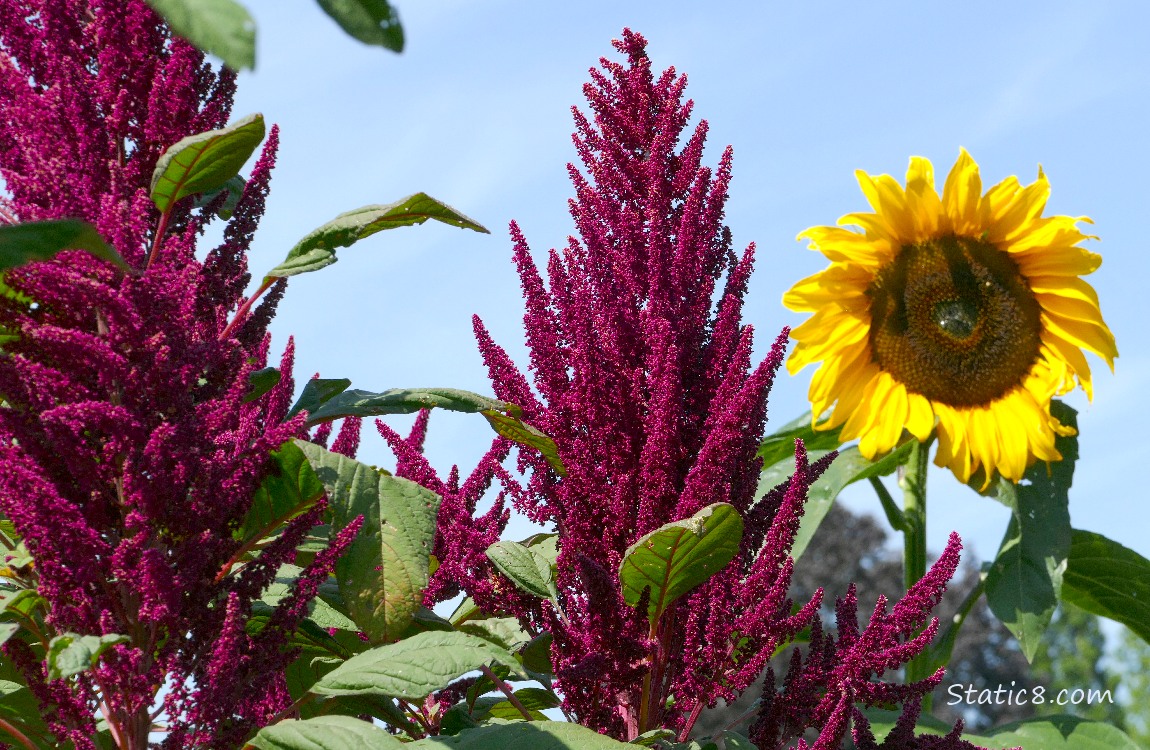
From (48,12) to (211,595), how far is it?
1.09 m

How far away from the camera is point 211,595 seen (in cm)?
189

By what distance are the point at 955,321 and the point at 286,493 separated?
184cm

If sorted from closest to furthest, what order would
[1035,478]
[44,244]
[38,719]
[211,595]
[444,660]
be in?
[44,244] → [444,660] → [211,595] → [38,719] → [1035,478]

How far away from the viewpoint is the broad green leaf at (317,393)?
228cm

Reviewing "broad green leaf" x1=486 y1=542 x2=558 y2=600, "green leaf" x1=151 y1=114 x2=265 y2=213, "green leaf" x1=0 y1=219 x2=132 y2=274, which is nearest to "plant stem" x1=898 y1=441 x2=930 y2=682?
"broad green leaf" x1=486 y1=542 x2=558 y2=600

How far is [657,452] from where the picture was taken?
81.2 inches

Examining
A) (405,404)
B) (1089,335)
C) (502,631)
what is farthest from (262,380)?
(1089,335)

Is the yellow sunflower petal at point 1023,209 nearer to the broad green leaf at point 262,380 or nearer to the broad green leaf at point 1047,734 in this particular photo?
the broad green leaf at point 1047,734

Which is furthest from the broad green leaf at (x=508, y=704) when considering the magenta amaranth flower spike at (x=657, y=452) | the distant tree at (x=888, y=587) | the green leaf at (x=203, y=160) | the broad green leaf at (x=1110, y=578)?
the distant tree at (x=888, y=587)

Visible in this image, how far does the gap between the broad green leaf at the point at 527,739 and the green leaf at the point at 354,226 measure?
0.78 meters

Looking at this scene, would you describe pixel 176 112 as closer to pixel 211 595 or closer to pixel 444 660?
pixel 211 595

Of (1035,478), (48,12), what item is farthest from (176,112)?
(1035,478)

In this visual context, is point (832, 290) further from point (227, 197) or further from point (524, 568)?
point (227, 197)

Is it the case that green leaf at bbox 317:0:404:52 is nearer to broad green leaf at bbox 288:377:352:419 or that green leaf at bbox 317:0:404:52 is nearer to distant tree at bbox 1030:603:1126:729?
broad green leaf at bbox 288:377:352:419
